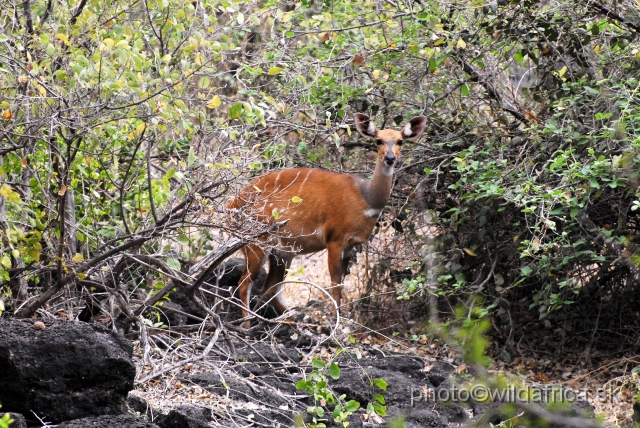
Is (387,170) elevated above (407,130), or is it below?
below

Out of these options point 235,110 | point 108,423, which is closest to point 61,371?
point 108,423

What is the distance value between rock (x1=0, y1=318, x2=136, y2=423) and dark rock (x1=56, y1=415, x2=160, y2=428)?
5.3 inches

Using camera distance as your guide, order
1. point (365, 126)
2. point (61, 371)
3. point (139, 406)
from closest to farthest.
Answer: point (61, 371) → point (139, 406) → point (365, 126)

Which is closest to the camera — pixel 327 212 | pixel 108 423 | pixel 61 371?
pixel 108 423

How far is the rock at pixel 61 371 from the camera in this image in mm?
4387

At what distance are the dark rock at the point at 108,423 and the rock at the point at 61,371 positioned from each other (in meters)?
0.14

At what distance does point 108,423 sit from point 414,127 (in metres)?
4.53

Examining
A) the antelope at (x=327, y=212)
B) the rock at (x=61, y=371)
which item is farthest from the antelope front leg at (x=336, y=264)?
the rock at (x=61, y=371)

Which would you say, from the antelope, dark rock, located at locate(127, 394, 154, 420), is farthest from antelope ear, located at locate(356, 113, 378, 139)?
dark rock, located at locate(127, 394, 154, 420)

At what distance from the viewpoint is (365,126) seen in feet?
27.4

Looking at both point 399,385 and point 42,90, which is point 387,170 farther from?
point 42,90

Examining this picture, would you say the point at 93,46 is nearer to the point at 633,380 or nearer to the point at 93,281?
the point at 93,281

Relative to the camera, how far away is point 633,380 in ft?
21.9

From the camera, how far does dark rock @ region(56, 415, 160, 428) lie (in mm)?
4289
